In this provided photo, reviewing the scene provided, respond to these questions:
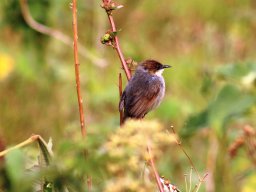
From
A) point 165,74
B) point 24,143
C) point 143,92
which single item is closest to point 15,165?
point 24,143

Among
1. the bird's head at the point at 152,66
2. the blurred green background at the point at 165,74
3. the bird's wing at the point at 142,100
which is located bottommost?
the blurred green background at the point at 165,74

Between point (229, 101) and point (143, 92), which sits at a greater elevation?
point (143, 92)

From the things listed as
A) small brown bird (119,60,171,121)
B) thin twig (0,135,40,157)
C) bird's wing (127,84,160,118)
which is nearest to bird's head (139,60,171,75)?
small brown bird (119,60,171,121)

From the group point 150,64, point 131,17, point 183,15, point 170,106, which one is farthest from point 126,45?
point 150,64

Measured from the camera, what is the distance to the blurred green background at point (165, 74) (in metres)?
5.94

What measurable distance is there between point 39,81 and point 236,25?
3.50 metres

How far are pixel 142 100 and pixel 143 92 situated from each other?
147mm

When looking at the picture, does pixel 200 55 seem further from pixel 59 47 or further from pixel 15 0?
pixel 15 0

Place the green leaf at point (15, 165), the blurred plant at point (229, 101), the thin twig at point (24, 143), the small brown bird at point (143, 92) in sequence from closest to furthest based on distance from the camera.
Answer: the green leaf at point (15, 165) → the thin twig at point (24, 143) → the small brown bird at point (143, 92) → the blurred plant at point (229, 101)

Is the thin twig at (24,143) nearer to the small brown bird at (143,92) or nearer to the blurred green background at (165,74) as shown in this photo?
the small brown bird at (143,92)

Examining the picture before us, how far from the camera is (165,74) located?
892 cm

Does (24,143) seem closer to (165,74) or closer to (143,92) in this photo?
(143,92)

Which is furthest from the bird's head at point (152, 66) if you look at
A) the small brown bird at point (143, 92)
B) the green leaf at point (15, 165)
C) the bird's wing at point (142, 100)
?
the green leaf at point (15, 165)

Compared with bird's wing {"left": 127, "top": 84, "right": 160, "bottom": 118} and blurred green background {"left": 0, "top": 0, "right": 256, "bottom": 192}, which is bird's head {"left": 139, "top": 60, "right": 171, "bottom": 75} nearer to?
bird's wing {"left": 127, "top": 84, "right": 160, "bottom": 118}
